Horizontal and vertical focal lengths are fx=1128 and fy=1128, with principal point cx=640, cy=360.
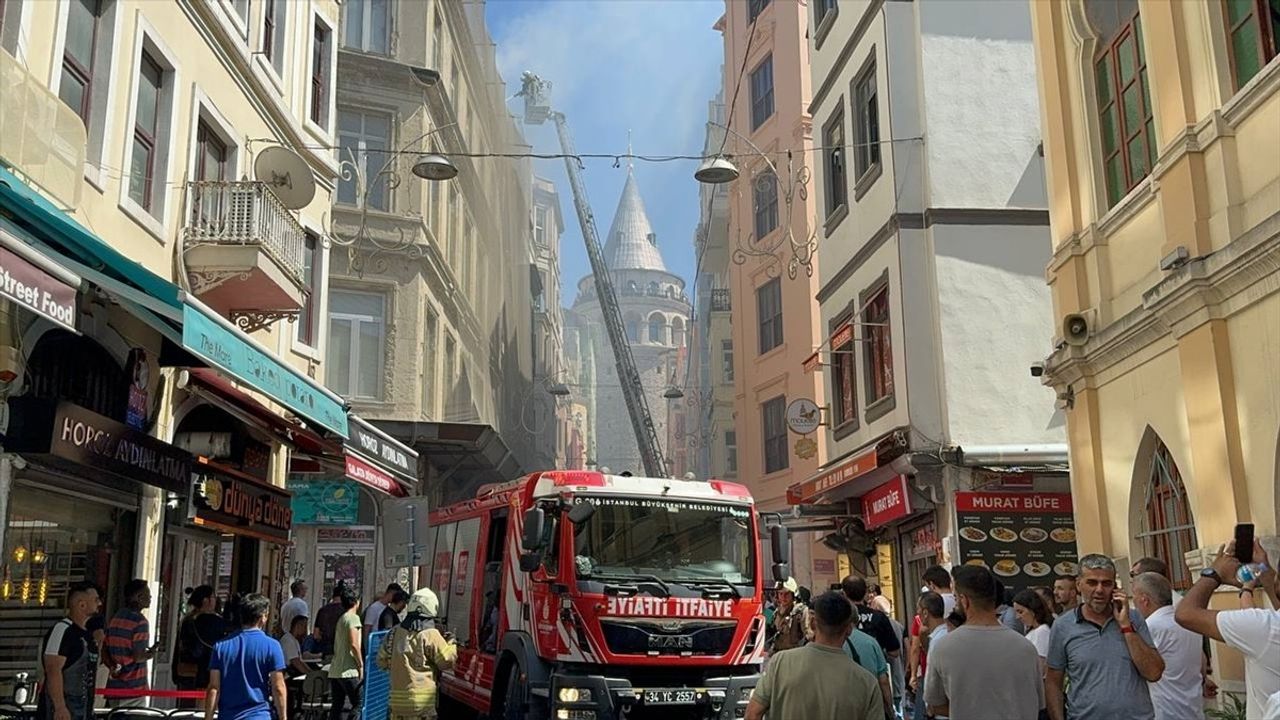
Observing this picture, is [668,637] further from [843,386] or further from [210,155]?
[843,386]

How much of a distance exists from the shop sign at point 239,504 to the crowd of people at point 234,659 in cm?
153

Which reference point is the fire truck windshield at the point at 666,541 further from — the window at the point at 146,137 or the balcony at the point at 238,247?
the window at the point at 146,137

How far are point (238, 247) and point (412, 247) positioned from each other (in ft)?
39.9

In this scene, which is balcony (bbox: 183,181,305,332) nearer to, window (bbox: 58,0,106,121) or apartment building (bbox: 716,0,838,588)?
window (bbox: 58,0,106,121)

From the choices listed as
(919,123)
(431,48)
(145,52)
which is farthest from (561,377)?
(145,52)

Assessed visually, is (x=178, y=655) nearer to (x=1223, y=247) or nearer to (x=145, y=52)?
(x=145, y=52)

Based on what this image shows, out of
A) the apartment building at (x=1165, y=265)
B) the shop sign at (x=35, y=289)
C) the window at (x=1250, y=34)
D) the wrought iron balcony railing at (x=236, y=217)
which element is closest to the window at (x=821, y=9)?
the apartment building at (x=1165, y=265)

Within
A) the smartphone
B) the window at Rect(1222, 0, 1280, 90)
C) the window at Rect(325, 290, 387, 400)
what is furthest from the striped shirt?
the window at Rect(325, 290, 387, 400)

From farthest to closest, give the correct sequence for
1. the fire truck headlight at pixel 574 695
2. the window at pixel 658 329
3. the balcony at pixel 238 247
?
the window at pixel 658 329 < the balcony at pixel 238 247 < the fire truck headlight at pixel 574 695

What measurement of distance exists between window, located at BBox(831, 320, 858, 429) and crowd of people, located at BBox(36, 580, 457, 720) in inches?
398

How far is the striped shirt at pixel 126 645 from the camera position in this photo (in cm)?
993

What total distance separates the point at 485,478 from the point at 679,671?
77.8 ft

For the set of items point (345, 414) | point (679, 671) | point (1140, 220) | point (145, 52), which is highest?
point (145, 52)

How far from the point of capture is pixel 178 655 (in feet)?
40.5
